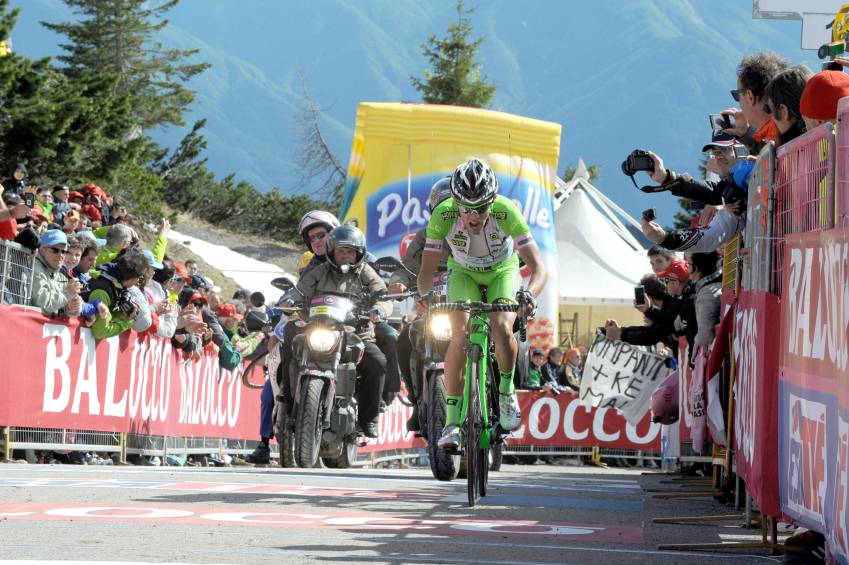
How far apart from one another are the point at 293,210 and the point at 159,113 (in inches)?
391

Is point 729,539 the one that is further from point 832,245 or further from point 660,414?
point 660,414

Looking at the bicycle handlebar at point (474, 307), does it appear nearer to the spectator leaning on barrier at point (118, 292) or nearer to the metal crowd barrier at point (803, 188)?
the metal crowd barrier at point (803, 188)

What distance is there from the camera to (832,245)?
5734 millimetres

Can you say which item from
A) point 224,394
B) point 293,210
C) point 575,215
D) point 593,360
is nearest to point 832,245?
point 224,394

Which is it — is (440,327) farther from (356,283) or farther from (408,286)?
(356,283)

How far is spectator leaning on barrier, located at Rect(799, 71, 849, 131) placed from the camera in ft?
23.3

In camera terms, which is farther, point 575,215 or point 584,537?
point 575,215

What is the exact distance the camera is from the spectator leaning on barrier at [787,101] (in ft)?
27.7

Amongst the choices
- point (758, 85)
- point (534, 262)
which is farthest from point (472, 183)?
point (758, 85)

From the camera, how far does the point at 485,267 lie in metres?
10.1

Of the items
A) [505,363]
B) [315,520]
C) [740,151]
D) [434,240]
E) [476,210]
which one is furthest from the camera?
[434,240]

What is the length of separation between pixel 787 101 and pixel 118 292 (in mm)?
7716

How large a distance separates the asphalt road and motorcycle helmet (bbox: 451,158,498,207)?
5.89ft

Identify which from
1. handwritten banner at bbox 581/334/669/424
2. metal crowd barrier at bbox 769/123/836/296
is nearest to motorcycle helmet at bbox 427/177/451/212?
metal crowd barrier at bbox 769/123/836/296
